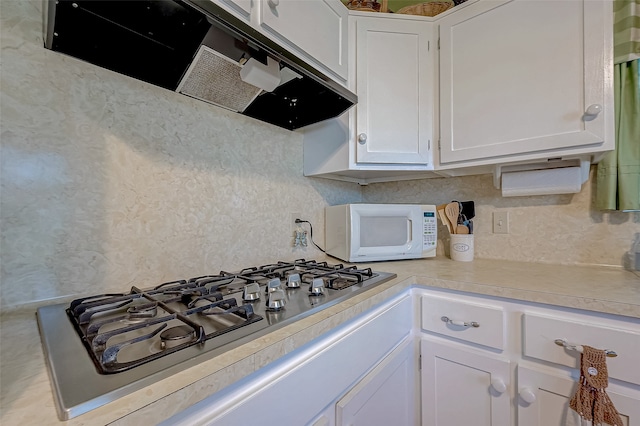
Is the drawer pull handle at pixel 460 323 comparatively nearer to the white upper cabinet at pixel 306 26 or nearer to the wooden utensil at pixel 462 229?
the wooden utensil at pixel 462 229

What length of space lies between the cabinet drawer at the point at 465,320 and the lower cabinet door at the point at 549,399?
11cm

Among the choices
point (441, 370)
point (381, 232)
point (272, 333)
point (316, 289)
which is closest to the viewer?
point (272, 333)

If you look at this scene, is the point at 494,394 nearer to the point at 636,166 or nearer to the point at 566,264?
the point at 566,264

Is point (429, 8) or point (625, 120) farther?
point (429, 8)

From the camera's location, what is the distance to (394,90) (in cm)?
128

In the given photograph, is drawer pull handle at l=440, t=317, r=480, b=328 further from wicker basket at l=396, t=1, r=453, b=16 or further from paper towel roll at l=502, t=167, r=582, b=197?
wicker basket at l=396, t=1, r=453, b=16

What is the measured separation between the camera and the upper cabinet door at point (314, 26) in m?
0.79

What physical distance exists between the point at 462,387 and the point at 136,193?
4.13 feet

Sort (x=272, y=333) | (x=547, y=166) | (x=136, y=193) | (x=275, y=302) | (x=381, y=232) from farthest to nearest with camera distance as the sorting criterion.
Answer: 1. (x=381, y=232)
2. (x=547, y=166)
3. (x=136, y=193)
4. (x=275, y=302)
5. (x=272, y=333)

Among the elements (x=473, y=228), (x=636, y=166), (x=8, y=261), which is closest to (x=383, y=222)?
(x=473, y=228)

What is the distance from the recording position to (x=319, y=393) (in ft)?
2.01

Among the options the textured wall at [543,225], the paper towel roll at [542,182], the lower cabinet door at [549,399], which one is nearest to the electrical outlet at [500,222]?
the textured wall at [543,225]

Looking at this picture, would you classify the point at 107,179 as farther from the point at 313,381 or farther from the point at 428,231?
the point at 428,231

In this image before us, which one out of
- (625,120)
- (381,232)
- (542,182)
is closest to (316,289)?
(381,232)
